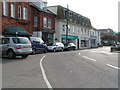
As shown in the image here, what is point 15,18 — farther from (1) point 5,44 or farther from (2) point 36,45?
(1) point 5,44

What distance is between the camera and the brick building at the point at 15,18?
2592 centimetres

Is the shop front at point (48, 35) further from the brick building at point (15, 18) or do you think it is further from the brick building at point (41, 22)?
the brick building at point (15, 18)

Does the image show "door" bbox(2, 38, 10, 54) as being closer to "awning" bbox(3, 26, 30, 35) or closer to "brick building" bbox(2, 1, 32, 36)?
"brick building" bbox(2, 1, 32, 36)

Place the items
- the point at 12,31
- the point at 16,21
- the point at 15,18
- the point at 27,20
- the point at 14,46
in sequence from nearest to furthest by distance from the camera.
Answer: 1. the point at 14,46
2. the point at 12,31
3. the point at 15,18
4. the point at 16,21
5. the point at 27,20

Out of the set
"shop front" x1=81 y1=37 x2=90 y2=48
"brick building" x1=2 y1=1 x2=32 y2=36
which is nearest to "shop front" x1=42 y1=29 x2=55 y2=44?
"brick building" x1=2 y1=1 x2=32 y2=36

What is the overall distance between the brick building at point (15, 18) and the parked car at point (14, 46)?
9.25 meters

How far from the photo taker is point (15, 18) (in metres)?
28.2

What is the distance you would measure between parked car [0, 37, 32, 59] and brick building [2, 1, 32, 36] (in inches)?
364

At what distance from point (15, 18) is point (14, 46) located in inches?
577

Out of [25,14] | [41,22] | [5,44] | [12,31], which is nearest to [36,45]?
[12,31]

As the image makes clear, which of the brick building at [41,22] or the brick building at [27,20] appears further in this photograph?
the brick building at [41,22]

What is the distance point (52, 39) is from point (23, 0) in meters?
11.8

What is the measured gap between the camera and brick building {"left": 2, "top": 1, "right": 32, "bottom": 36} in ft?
85.0

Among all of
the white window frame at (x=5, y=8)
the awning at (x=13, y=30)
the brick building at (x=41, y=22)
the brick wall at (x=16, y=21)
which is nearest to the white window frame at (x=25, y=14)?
the brick wall at (x=16, y=21)
